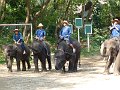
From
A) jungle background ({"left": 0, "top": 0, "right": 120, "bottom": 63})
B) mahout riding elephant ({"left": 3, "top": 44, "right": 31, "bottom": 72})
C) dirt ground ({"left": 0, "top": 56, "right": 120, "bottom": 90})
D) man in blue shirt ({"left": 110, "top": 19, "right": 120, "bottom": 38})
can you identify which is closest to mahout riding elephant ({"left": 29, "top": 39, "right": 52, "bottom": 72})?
dirt ground ({"left": 0, "top": 56, "right": 120, "bottom": 90})

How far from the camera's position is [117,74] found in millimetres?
15852

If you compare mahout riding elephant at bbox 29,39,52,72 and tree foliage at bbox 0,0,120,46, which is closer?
mahout riding elephant at bbox 29,39,52,72

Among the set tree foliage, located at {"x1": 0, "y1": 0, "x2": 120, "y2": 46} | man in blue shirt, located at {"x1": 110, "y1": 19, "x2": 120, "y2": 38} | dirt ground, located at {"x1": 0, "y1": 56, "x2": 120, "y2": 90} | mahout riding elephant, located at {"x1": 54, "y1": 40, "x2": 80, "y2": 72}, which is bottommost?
dirt ground, located at {"x1": 0, "y1": 56, "x2": 120, "y2": 90}

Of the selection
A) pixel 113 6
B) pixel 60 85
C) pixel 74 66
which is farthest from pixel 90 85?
pixel 113 6

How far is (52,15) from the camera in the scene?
33719mm

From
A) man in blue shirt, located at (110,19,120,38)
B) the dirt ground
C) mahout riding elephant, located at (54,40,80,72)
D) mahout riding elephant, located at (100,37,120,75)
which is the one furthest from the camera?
man in blue shirt, located at (110,19,120,38)

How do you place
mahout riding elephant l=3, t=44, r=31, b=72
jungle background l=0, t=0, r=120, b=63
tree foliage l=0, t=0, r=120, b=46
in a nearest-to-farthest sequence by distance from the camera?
mahout riding elephant l=3, t=44, r=31, b=72, jungle background l=0, t=0, r=120, b=63, tree foliage l=0, t=0, r=120, b=46

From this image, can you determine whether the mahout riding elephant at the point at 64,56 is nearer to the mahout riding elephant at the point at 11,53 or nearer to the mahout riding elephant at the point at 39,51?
the mahout riding elephant at the point at 39,51

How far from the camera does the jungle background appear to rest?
1108 inches

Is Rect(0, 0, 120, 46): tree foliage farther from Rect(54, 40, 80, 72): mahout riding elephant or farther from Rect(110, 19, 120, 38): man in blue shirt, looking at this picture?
Rect(110, 19, 120, 38): man in blue shirt

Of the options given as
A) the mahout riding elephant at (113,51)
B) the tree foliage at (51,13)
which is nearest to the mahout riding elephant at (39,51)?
the mahout riding elephant at (113,51)

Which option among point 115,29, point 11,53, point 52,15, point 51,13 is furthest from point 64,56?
point 51,13

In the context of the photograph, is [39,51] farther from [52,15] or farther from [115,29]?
[52,15]

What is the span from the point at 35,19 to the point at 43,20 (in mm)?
3913
